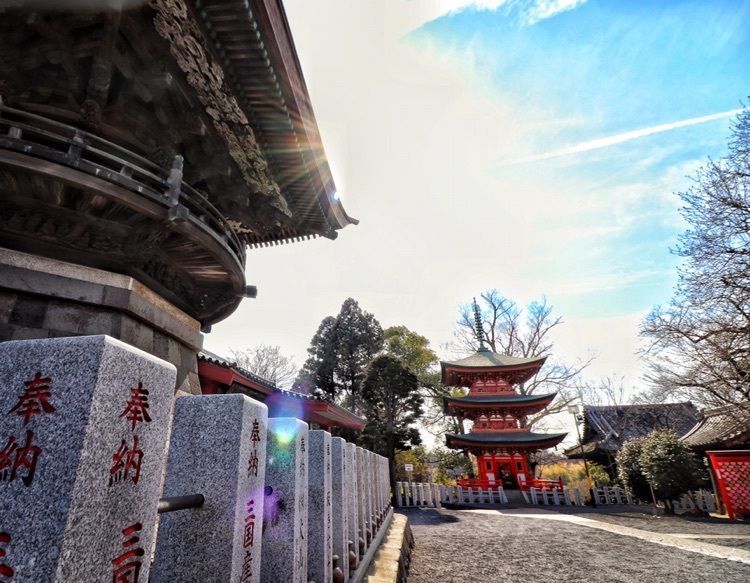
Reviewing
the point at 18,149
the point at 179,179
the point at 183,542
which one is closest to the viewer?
the point at 183,542

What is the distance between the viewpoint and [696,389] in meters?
11.1

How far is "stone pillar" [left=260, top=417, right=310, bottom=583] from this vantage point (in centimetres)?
184

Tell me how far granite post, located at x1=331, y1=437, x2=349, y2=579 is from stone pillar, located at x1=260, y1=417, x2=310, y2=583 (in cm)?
105

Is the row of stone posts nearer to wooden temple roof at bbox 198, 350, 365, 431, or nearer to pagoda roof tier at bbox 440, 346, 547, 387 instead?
wooden temple roof at bbox 198, 350, 365, 431

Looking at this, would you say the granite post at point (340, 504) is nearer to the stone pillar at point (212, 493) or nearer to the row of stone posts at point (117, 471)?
the row of stone posts at point (117, 471)

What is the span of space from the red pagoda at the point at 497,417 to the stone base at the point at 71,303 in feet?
57.1

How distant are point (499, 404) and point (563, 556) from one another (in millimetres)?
14033

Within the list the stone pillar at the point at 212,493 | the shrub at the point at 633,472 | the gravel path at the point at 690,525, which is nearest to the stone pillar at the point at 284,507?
the stone pillar at the point at 212,493

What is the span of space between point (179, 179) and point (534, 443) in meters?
19.2

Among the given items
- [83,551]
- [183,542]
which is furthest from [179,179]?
[83,551]

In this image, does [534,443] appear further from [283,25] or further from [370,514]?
[283,25]

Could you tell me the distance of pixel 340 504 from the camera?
3.19 meters

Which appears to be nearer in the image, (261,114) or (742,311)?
(261,114)

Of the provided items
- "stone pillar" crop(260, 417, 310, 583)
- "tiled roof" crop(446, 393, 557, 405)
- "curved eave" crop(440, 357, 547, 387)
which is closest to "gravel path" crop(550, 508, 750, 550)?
"tiled roof" crop(446, 393, 557, 405)
